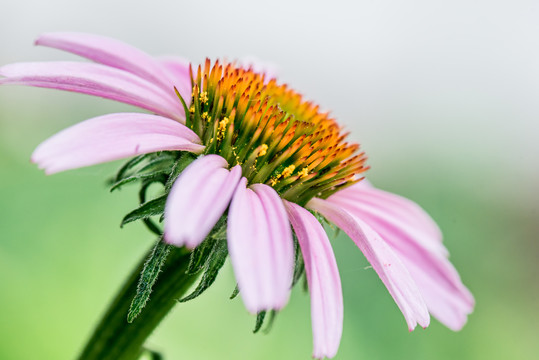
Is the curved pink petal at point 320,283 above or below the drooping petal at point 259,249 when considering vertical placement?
below

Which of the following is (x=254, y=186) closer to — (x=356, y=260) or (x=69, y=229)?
(x=69, y=229)

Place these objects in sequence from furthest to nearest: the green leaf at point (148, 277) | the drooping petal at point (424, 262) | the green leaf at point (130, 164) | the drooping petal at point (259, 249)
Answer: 1. the drooping petal at point (424, 262)
2. the green leaf at point (130, 164)
3. the green leaf at point (148, 277)
4. the drooping petal at point (259, 249)

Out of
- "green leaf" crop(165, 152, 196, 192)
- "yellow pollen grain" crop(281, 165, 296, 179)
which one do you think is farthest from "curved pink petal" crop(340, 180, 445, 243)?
"green leaf" crop(165, 152, 196, 192)

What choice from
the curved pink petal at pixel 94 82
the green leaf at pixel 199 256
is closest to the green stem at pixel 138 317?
the green leaf at pixel 199 256

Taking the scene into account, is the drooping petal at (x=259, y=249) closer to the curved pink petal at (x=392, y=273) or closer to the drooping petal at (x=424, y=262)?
the curved pink petal at (x=392, y=273)

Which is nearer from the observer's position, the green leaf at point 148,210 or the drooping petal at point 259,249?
the drooping petal at point 259,249

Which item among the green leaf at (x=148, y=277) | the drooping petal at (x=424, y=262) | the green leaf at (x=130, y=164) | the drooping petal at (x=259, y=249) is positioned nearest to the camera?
the drooping petal at (x=259, y=249)

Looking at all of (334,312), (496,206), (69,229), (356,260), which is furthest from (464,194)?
(334,312)
